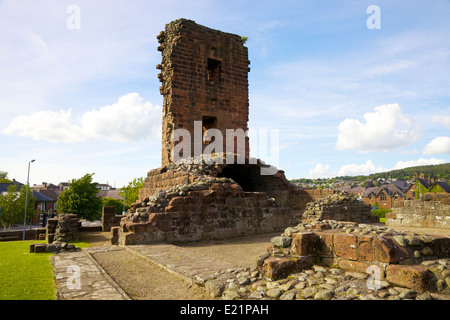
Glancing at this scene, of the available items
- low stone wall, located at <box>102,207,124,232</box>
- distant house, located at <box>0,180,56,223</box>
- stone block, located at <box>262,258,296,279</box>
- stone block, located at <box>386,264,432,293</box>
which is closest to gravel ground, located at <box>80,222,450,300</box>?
stone block, located at <box>262,258,296,279</box>

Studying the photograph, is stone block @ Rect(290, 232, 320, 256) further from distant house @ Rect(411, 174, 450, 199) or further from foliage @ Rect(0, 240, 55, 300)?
distant house @ Rect(411, 174, 450, 199)

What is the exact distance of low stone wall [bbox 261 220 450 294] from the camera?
124 inches

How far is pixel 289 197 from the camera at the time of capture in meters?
14.4

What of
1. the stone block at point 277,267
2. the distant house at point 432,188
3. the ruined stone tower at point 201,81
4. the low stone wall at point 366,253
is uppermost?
the ruined stone tower at point 201,81

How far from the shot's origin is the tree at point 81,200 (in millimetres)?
28922

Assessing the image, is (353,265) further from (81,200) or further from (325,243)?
(81,200)

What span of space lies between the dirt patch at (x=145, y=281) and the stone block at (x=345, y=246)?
70.7 inches

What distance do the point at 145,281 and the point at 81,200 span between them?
92.7 feet

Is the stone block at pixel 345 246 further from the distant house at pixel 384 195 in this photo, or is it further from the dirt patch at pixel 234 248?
the distant house at pixel 384 195

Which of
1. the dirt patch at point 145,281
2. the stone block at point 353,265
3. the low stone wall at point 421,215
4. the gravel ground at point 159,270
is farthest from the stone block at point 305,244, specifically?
the low stone wall at point 421,215

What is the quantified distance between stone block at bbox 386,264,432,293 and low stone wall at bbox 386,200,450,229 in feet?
31.9

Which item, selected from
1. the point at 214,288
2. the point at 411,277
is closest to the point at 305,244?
the point at 411,277

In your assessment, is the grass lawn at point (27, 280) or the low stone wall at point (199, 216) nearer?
the grass lawn at point (27, 280)

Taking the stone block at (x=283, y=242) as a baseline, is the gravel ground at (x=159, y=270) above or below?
below
